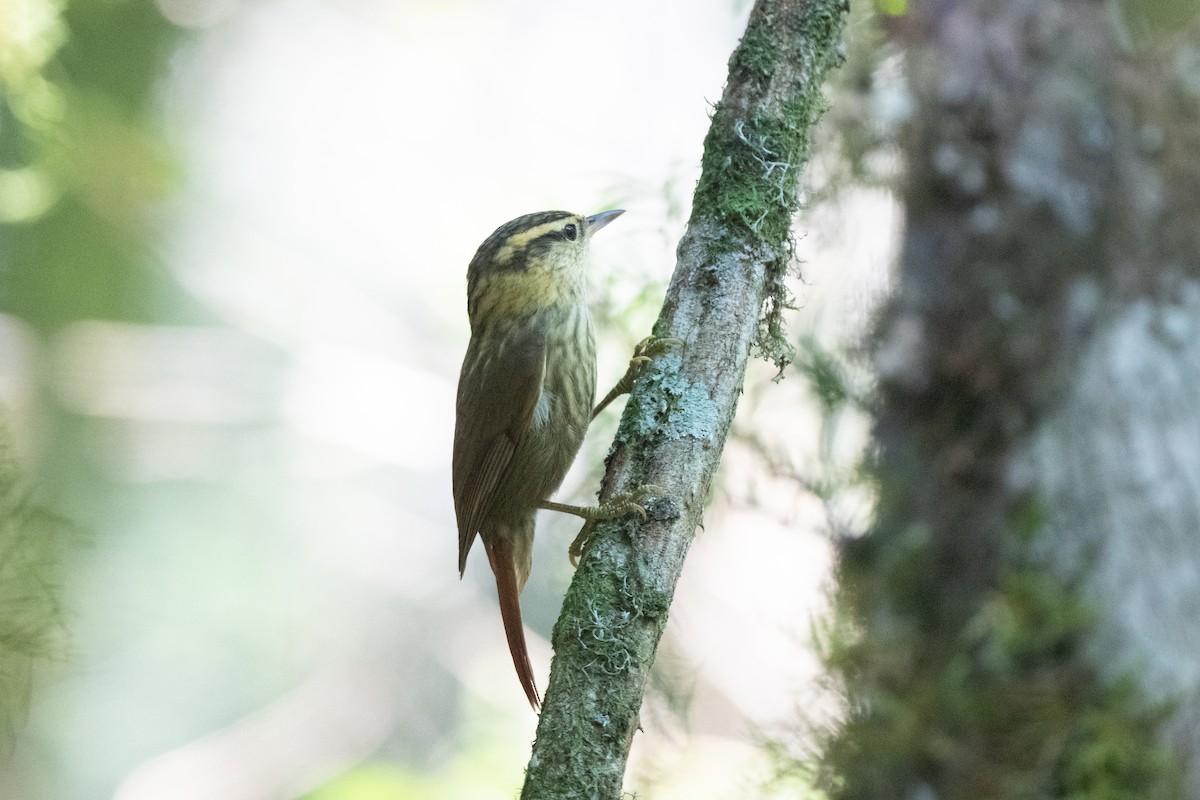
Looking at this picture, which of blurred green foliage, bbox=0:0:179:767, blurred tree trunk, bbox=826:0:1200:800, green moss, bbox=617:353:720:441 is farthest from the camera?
blurred green foliage, bbox=0:0:179:767

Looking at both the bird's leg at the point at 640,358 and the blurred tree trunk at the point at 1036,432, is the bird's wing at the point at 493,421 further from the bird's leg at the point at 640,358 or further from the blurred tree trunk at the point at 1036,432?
the blurred tree trunk at the point at 1036,432

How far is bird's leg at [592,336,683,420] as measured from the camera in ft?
5.66

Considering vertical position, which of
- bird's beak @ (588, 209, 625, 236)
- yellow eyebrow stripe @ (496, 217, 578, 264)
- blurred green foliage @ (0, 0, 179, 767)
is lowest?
yellow eyebrow stripe @ (496, 217, 578, 264)

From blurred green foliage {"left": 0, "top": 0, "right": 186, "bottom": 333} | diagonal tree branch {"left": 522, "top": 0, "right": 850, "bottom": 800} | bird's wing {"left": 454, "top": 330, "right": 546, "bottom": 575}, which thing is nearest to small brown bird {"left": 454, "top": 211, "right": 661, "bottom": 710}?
bird's wing {"left": 454, "top": 330, "right": 546, "bottom": 575}

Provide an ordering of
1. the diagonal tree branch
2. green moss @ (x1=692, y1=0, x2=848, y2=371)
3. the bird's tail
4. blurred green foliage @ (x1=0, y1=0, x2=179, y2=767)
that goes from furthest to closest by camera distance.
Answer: blurred green foliage @ (x1=0, y1=0, x2=179, y2=767), the bird's tail, green moss @ (x1=692, y1=0, x2=848, y2=371), the diagonal tree branch

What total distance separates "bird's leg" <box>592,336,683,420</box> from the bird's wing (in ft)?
0.64

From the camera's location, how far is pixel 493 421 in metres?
2.49

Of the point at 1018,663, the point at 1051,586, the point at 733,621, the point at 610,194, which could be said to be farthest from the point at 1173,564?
the point at 610,194

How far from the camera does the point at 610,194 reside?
2.93m

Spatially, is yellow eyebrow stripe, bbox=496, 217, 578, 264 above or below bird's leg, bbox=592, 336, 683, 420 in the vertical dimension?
above

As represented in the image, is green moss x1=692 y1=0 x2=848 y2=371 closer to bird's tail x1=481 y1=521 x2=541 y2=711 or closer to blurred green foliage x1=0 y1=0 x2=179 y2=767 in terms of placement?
bird's tail x1=481 y1=521 x2=541 y2=711

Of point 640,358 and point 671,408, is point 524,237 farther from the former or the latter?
point 671,408

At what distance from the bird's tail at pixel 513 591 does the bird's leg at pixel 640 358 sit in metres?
0.43

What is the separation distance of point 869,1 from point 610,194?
3.02 feet
